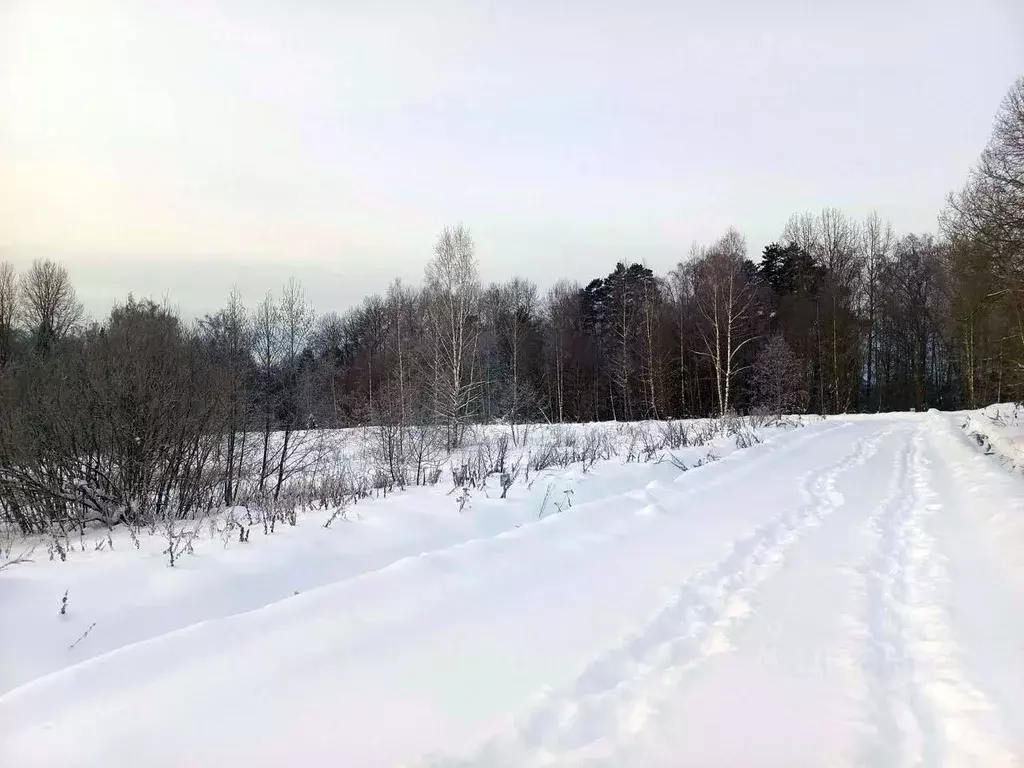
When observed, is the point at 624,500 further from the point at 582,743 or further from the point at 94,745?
the point at 94,745

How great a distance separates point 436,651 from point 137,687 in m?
1.57

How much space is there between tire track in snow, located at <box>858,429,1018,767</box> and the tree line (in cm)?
1023

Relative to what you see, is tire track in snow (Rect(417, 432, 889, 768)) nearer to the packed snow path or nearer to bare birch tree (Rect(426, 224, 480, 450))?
the packed snow path

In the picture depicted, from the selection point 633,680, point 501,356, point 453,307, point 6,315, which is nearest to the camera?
point 633,680

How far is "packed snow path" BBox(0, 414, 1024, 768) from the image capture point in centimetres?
268

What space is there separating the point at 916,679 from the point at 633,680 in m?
1.59

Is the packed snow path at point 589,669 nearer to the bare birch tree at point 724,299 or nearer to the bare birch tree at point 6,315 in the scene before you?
the bare birch tree at point 6,315

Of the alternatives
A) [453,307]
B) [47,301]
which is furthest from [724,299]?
[47,301]

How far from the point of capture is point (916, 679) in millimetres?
3318

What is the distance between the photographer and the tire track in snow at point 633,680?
8.71ft

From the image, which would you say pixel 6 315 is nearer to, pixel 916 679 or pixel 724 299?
pixel 916 679

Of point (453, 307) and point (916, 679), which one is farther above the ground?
point (453, 307)

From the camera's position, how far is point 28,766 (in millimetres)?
2422

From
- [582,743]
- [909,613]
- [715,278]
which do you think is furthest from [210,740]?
[715,278]
